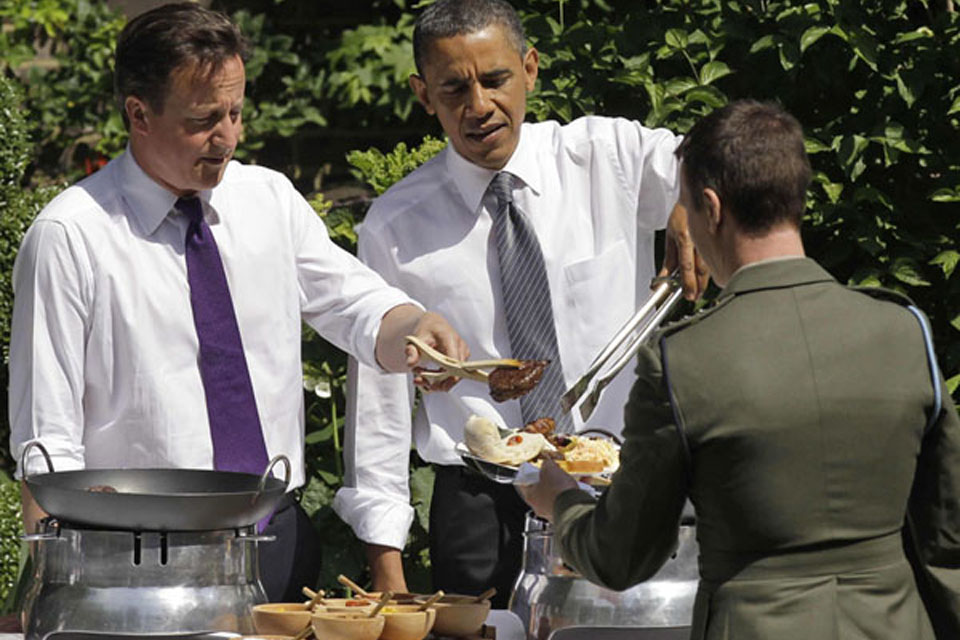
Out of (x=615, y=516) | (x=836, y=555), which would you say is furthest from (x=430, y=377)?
(x=836, y=555)

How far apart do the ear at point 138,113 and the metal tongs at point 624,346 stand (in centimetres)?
94

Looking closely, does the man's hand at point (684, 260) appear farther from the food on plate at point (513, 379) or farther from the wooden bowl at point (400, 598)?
the wooden bowl at point (400, 598)

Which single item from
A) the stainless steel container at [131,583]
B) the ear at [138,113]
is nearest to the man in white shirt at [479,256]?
the ear at [138,113]

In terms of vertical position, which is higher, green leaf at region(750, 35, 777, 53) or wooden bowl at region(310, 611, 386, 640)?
green leaf at region(750, 35, 777, 53)

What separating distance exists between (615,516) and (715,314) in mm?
316

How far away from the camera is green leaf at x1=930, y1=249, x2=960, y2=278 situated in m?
4.43

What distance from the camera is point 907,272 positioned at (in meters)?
4.51

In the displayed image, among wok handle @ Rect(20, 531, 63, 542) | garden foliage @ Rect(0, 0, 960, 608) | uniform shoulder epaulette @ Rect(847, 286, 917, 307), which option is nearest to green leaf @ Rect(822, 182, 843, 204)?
garden foliage @ Rect(0, 0, 960, 608)

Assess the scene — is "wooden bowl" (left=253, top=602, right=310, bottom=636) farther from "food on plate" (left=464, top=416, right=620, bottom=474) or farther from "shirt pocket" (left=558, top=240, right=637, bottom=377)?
"shirt pocket" (left=558, top=240, right=637, bottom=377)

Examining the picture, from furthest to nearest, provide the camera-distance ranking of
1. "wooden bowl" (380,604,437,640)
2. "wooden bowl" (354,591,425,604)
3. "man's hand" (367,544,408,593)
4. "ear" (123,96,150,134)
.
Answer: "man's hand" (367,544,408,593) → "ear" (123,96,150,134) → "wooden bowl" (354,591,425,604) → "wooden bowl" (380,604,437,640)

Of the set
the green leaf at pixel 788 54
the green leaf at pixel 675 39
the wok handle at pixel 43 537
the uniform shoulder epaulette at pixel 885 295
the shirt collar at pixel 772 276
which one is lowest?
the wok handle at pixel 43 537

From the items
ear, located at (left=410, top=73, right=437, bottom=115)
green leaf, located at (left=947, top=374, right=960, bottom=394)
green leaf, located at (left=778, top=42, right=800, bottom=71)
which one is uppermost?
green leaf, located at (left=778, top=42, right=800, bottom=71)

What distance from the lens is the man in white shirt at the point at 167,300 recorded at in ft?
9.62

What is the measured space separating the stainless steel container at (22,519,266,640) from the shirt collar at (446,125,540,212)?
3.66ft
